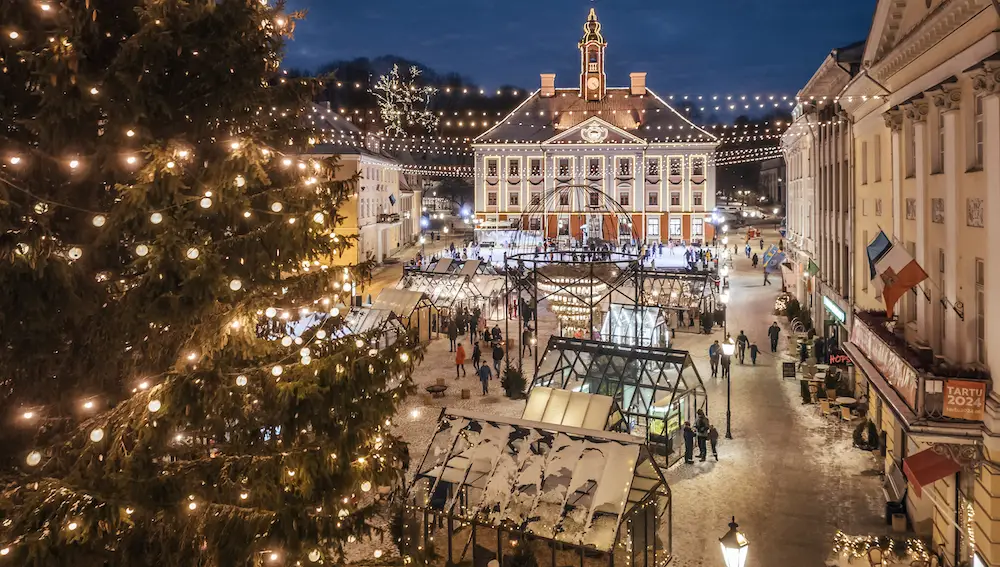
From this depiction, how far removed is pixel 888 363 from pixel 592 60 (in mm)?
62990

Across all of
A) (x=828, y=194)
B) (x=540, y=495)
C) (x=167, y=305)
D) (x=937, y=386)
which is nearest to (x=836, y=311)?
(x=828, y=194)

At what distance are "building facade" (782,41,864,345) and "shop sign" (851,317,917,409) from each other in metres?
8.06

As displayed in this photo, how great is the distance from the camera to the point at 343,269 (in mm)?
7105

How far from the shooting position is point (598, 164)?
70188mm

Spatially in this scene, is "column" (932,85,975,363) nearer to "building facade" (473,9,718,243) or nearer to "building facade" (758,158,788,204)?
"building facade" (473,9,718,243)

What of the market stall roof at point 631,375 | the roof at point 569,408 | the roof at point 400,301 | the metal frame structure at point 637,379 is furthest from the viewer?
the roof at point 400,301

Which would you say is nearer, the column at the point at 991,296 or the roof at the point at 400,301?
the column at the point at 991,296

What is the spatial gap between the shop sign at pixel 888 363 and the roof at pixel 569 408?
16.6 feet

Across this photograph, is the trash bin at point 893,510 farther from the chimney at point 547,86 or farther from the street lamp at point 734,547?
the chimney at point 547,86

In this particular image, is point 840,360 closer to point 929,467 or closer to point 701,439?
point 701,439

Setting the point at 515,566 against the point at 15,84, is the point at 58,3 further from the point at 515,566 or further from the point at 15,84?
the point at 515,566

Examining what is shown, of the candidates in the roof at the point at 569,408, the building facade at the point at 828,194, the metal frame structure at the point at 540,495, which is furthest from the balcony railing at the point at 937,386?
the building facade at the point at 828,194

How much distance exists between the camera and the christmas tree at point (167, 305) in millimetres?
5719

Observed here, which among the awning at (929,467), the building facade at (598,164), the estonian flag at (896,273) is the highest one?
the building facade at (598,164)
